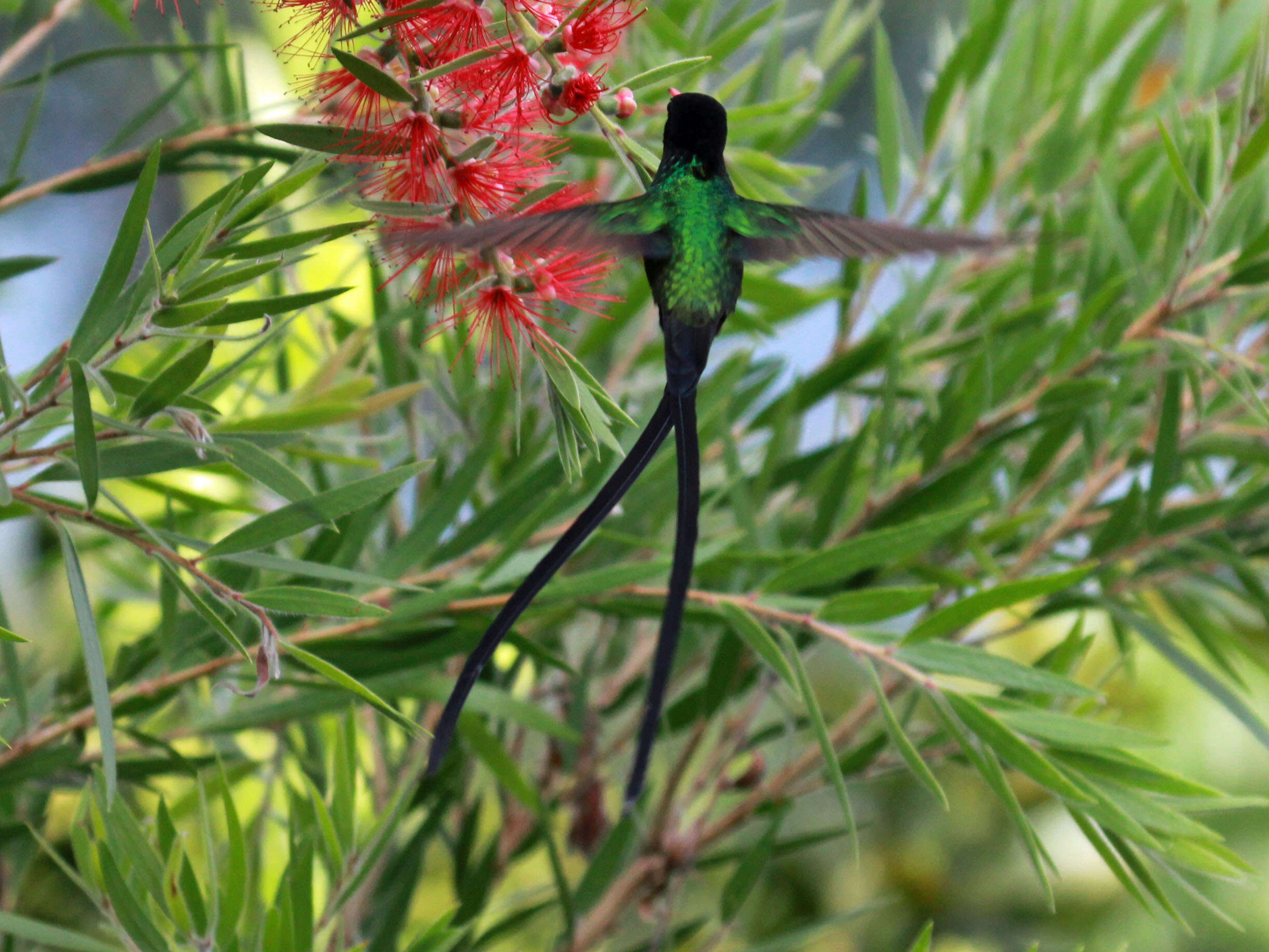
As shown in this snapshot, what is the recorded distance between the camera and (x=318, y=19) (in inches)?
9.4

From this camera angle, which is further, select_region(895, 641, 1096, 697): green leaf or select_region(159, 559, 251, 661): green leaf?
select_region(895, 641, 1096, 697): green leaf

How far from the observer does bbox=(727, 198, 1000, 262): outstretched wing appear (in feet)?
0.73

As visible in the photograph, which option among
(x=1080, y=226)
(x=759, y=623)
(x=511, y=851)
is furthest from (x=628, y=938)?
(x=1080, y=226)

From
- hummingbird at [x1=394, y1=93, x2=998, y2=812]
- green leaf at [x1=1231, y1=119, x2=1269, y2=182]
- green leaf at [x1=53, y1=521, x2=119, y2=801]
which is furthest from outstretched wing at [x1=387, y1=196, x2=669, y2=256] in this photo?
green leaf at [x1=1231, y1=119, x2=1269, y2=182]

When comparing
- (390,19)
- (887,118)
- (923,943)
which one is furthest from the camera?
(887,118)

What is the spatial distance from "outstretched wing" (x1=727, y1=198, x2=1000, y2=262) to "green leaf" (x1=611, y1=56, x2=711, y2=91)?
39 millimetres

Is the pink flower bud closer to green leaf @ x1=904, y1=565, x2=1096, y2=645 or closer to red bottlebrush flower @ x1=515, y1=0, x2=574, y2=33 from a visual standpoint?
red bottlebrush flower @ x1=515, y1=0, x2=574, y2=33

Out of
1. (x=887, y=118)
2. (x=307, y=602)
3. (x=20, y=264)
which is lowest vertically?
(x=307, y=602)

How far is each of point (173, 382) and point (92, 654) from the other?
0.20 ft

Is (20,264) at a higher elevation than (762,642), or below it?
higher

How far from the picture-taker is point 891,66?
1.67 ft

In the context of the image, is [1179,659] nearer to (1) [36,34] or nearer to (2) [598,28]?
(2) [598,28]

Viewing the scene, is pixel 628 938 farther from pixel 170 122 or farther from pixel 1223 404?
pixel 170 122

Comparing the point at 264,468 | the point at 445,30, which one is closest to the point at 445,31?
the point at 445,30
